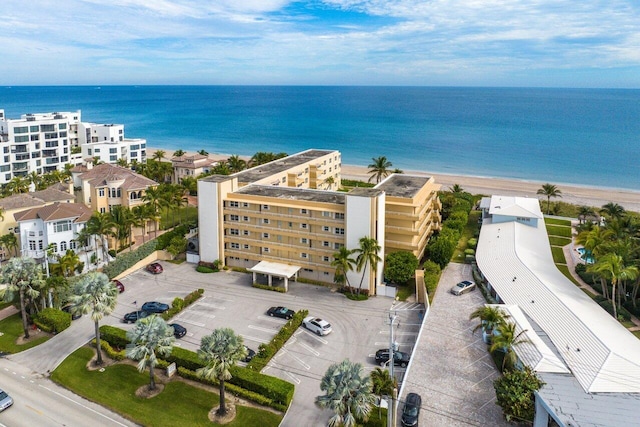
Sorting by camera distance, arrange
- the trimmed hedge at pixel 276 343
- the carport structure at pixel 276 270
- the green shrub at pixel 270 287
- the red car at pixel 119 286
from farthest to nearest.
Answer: the carport structure at pixel 276 270
the green shrub at pixel 270 287
the red car at pixel 119 286
the trimmed hedge at pixel 276 343

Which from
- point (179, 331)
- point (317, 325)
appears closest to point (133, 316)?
point (179, 331)

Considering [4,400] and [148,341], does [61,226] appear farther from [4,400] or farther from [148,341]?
[148,341]

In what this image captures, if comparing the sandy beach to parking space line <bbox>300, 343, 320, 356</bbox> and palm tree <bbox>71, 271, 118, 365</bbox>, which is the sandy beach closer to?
parking space line <bbox>300, 343, 320, 356</bbox>

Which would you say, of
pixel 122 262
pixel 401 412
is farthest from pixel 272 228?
pixel 401 412

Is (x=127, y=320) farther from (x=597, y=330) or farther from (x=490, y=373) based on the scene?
(x=597, y=330)

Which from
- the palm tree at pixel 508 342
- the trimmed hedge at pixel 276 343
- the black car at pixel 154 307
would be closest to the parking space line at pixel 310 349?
the trimmed hedge at pixel 276 343

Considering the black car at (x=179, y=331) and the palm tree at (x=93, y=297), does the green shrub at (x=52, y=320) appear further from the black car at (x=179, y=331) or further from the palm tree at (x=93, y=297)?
the black car at (x=179, y=331)
